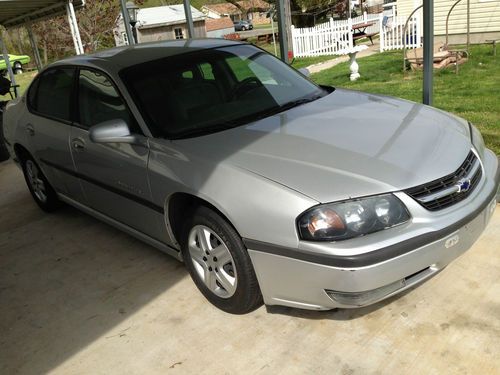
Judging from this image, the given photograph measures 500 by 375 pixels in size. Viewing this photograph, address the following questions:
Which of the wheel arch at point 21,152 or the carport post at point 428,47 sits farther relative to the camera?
the wheel arch at point 21,152

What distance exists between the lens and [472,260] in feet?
10.5

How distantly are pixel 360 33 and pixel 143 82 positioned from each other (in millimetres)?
21594

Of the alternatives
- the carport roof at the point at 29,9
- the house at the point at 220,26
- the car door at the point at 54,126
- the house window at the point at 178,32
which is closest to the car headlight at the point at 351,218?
the car door at the point at 54,126

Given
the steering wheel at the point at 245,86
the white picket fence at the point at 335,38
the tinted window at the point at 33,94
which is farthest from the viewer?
the white picket fence at the point at 335,38

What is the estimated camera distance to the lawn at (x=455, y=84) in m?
6.18

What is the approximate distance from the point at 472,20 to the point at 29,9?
1130cm

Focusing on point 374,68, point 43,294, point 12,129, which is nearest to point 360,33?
point 374,68

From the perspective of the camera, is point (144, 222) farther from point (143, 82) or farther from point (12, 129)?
point (12, 129)

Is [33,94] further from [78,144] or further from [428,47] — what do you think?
[428,47]

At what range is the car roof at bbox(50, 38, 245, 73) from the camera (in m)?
3.65

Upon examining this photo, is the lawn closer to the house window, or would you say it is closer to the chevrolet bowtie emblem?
the chevrolet bowtie emblem

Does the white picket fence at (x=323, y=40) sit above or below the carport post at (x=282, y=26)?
below

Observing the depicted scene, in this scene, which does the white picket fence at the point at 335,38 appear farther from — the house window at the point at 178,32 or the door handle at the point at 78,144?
the house window at the point at 178,32

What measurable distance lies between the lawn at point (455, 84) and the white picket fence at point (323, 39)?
3914mm
